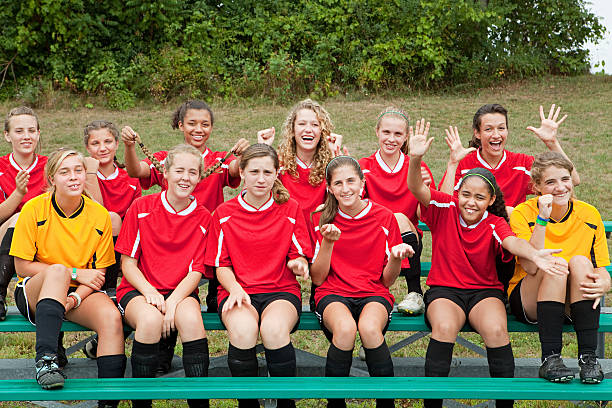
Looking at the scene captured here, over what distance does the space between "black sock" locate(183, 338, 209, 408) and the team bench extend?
0.17 metres

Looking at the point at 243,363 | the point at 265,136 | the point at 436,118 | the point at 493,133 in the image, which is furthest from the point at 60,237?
the point at 436,118

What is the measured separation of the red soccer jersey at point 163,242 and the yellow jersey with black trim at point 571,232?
162cm

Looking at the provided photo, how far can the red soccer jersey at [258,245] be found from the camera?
332cm

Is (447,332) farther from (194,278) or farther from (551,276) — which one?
(194,278)

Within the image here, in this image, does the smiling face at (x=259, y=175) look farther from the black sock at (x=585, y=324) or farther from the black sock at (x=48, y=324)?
the black sock at (x=585, y=324)

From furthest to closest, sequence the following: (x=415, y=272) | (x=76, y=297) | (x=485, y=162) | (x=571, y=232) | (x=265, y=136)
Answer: (x=485, y=162), (x=265, y=136), (x=415, y=272), (x=571, y=232), (x=76, y=297)

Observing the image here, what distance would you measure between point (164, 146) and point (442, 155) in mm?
4060

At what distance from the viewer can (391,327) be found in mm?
3293

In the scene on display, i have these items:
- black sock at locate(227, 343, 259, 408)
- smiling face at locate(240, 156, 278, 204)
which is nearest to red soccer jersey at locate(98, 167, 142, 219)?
smiling face at locate(240, 156, 278, 204)

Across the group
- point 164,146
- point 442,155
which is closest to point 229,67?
point 164,146

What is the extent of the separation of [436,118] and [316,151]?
763cm

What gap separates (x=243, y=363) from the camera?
9.91ft

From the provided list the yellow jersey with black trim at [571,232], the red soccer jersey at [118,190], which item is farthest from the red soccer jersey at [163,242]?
the yellow jersey with black trim at [571,232]

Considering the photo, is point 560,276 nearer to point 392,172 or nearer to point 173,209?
point 392,172
